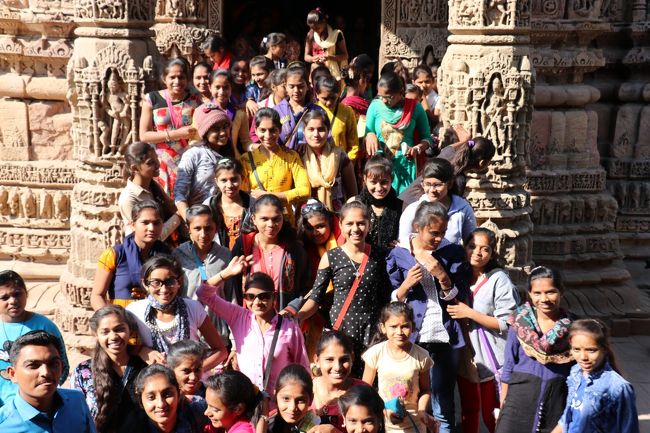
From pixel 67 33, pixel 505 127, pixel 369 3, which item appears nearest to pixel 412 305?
pixel 505 127

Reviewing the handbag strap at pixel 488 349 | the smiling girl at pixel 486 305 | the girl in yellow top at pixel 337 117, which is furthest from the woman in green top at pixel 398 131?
the handbag strap at pixel 488 349

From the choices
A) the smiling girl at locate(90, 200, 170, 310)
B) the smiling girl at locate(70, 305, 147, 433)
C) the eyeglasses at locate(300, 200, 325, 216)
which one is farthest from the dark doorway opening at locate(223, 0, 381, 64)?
the smiling girl at locate(70, 305, 147, 433)

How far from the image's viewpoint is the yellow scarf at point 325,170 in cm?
813

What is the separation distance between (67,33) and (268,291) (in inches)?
203

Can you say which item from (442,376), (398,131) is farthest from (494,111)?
(442,376)

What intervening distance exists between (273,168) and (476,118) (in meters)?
2.04

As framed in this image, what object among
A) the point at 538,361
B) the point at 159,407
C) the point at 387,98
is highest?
the point at 387,98

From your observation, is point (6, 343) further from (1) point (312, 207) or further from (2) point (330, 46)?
(2) point (330, 46)

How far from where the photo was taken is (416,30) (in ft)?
40.4

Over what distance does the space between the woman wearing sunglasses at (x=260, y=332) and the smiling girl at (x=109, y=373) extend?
0.78 m

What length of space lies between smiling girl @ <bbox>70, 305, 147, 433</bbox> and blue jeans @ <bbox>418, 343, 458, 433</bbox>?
2.00m

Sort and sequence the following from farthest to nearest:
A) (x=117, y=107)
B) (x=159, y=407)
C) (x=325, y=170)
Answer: (x=117, y=107) → (x=325, y=170) → (x=159, y=407)

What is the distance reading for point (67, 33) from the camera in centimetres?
1089

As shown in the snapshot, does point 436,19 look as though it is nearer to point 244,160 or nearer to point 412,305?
point 244,160
